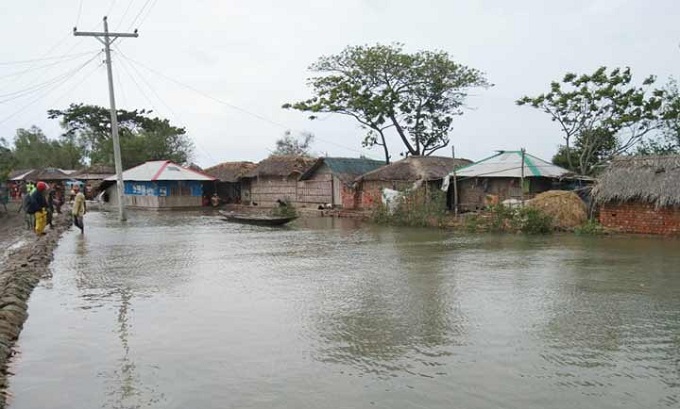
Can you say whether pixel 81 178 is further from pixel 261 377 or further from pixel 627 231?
pixel 261 377

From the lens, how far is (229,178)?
35.9 m

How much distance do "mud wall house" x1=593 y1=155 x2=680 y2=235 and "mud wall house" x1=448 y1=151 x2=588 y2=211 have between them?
3.35 metres

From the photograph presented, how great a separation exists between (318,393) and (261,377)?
730 mm

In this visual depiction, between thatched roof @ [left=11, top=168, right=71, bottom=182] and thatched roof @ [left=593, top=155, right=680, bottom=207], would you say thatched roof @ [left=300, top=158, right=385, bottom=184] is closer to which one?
thatched roof @ [left=593, top=155, right=680, bottom=207]

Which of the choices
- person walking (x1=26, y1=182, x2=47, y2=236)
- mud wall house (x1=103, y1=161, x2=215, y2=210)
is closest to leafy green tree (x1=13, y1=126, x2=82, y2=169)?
mud wall house (x1=103, y1=161, x2=215, y2=210)

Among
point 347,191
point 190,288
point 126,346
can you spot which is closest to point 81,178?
point 347,191

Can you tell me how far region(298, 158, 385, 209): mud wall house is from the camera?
28562 millimetres

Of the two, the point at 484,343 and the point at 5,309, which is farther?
the point at 5,309

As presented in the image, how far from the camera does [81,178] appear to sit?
4259 cm

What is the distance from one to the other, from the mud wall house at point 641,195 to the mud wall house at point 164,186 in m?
22.5

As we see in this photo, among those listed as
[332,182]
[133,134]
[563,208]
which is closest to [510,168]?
[563,208]

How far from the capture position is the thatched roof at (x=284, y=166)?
31703mm

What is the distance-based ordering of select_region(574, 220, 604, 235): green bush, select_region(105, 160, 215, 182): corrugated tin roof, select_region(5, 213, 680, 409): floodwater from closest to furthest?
select_region(5, 213, 680, 409): floodwater < select_region(574, 220, 604, 235): green bush < select_region(105, 160, 215, 182): corrugated tin roof

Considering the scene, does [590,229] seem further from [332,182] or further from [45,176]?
[45,176]
